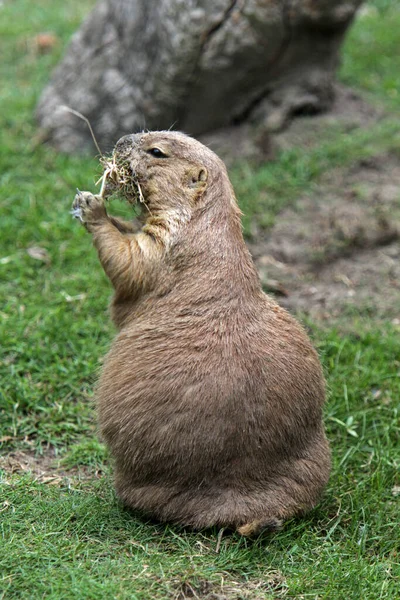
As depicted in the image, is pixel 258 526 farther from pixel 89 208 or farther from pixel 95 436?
pixel 89 208

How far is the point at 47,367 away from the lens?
5645 mm

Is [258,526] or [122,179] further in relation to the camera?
[122,179]

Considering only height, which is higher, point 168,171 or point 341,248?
point 168,171

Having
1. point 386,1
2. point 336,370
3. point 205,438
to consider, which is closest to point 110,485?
point 205,438

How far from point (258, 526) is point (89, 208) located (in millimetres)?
1926

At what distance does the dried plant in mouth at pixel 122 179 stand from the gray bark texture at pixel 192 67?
3.18 metres

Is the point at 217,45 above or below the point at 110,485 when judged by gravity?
above

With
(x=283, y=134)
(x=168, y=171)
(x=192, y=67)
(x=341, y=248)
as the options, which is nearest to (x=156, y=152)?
(x=168, y=171)

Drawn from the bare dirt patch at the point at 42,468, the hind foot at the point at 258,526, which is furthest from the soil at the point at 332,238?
the hind foot at the point at 258,526

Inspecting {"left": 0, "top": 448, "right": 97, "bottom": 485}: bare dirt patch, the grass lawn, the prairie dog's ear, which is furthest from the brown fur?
{"left": 0, "top": 448, "right": 97, "bottom": 485}: bare dirt patch

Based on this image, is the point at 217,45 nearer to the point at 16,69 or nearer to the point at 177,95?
the point at 177,95

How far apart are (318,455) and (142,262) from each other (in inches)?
55.1

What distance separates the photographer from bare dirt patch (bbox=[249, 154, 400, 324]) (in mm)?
6602

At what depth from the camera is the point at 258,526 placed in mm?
4004
